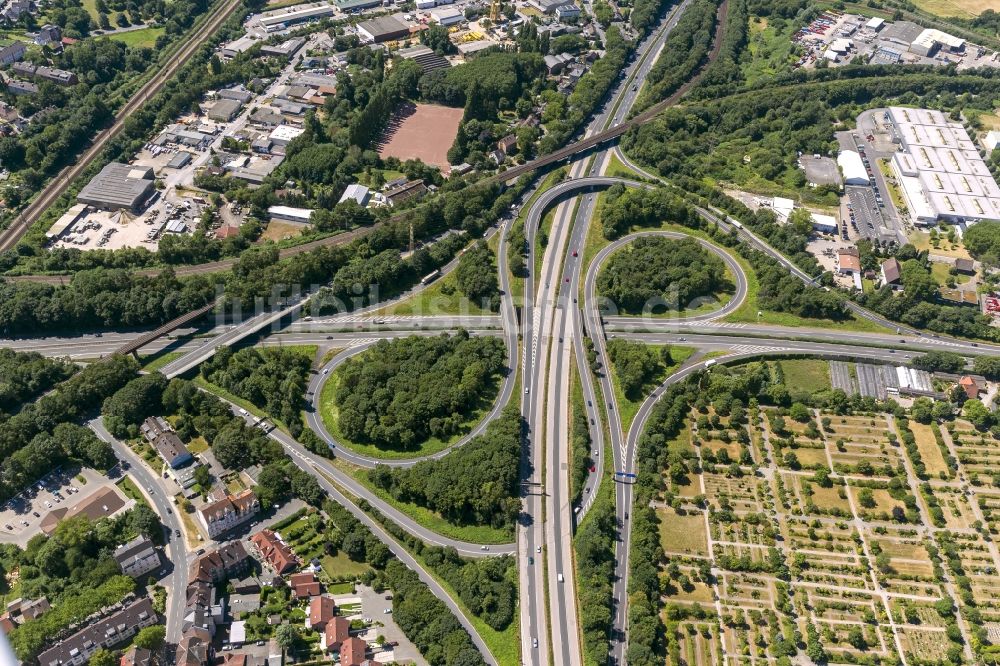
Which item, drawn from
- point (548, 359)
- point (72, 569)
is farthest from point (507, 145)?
point (72, 569)

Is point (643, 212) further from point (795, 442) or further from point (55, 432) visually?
point (55, 432)

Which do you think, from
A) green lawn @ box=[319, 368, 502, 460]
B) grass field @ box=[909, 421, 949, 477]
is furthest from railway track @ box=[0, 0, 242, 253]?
grass field @ box=[909, 421, 949, 477]

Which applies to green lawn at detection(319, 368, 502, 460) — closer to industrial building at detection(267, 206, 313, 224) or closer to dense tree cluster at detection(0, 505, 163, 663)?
dense tree cluster at detection(0, 505, 163, 663)

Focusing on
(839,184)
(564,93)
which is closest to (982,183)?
(839,184)

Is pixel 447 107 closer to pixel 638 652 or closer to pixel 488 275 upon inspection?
pixel 488 275

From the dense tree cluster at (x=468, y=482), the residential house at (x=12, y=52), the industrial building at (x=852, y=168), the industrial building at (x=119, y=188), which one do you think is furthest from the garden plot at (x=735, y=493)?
the residential house at (x=12, y=52)

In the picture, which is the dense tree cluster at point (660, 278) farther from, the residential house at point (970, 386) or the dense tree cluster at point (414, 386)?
the residential house at point (970, 386)
